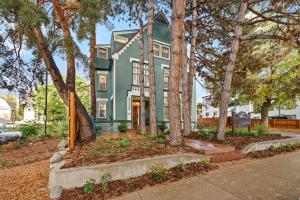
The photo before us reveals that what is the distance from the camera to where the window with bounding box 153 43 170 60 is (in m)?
22.3

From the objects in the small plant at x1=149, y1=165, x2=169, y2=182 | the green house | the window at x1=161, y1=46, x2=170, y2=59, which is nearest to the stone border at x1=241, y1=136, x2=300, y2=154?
the small plant at x1=149, y1=165, x2=169, y2=182

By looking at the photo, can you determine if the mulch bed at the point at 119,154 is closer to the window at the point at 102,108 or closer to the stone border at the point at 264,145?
the stone border at the point at 264,145

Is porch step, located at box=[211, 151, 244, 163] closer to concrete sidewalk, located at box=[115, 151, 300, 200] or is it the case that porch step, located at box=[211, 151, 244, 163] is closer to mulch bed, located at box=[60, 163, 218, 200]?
concrete sidewalk, located at box=[115, 151, 300, 200]

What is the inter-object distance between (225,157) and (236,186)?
→ 6.64 feet

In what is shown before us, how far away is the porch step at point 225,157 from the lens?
6603 millimetres

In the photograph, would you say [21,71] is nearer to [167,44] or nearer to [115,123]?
[115,123]

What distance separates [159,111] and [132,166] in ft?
55.5

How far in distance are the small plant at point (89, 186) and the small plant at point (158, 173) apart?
1263 millimetres

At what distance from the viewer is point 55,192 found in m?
4.66

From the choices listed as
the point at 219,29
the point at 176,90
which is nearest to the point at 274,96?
the point at 219,29

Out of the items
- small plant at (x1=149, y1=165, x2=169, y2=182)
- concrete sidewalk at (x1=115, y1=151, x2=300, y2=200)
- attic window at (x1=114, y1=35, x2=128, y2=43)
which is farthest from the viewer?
attic window at (x1=114, y1=35, x2=128, y2=43)

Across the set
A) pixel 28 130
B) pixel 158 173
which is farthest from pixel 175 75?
pixel 28 130

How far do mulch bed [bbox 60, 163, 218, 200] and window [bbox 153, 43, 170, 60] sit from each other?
1745 centimetres

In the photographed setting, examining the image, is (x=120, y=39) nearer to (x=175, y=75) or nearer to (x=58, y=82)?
(x=58, y=82)
